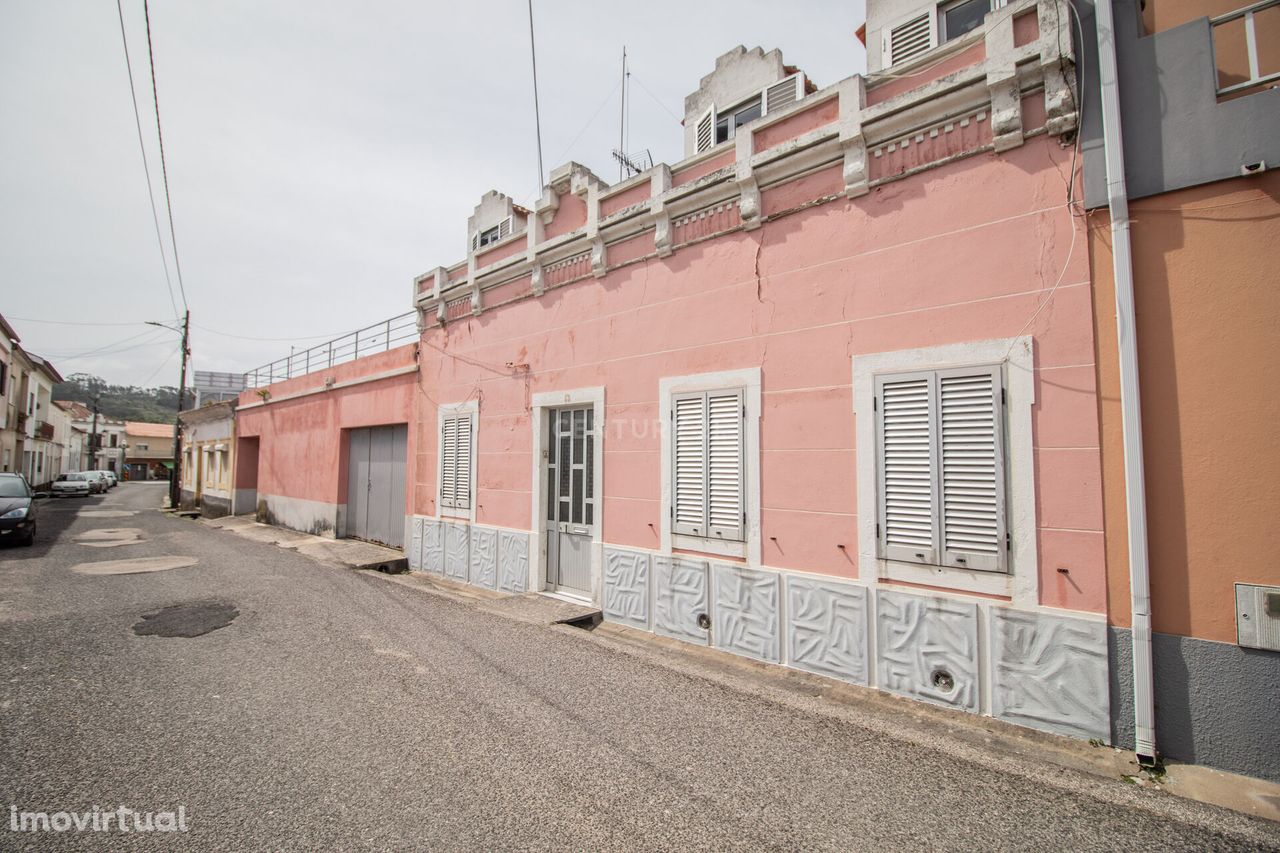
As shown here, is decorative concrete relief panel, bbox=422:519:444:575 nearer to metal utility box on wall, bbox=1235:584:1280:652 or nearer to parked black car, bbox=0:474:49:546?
parked black car, bbox=0:474:49:546

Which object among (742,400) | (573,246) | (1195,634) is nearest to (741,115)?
(573,246)

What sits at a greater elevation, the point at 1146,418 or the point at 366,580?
the point at 1146,418

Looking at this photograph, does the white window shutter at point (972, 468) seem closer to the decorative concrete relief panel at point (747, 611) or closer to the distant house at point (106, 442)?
the decorative concrete relief panel at point (747, 611)

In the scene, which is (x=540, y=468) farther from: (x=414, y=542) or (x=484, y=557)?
(x=414, y=542)

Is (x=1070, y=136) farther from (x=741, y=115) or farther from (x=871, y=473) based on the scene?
(x=741, y=115)

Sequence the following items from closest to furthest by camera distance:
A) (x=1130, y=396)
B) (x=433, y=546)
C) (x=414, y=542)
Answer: (x=1130, y=396)
(x=433, y=546)
(x=414, y=542)

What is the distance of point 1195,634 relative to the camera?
11.3 feet

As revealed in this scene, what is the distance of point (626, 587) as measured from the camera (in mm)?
6676

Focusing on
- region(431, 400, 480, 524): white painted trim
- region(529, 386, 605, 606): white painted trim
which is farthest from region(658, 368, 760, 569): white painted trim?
region(431, 400, 480, 524): white painted trim

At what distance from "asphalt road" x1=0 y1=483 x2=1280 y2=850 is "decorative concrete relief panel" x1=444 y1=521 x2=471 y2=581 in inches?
129

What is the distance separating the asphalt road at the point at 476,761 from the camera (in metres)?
2.84

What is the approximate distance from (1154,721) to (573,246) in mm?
7527

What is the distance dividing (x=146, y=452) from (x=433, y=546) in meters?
69.5

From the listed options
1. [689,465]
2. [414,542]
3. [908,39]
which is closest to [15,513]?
[414,542]
